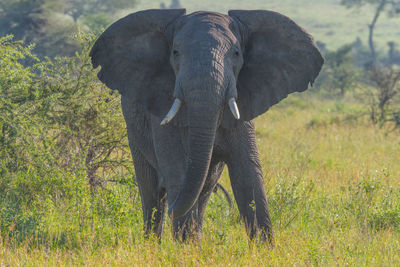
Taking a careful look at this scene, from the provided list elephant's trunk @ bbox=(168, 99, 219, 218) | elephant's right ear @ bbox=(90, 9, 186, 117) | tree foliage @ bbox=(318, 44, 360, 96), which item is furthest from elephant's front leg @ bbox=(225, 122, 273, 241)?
tree foliage @ bbox=(318, 44, 360, 96)

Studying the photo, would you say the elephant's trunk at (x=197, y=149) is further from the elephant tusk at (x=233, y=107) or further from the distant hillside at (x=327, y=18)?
the distant hillside at (x=327, y=18)

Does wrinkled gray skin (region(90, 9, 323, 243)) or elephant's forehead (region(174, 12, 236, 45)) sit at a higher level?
elephant's forehead (region(174, 12, 236, 45))

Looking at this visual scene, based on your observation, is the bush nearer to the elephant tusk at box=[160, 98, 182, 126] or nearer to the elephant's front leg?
the elephant's front leg

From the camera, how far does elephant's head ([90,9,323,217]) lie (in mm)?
3434

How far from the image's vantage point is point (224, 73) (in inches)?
135

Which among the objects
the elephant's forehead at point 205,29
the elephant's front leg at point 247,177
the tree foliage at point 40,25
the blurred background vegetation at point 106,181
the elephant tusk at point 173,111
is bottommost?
the tree foliage at point 40,25

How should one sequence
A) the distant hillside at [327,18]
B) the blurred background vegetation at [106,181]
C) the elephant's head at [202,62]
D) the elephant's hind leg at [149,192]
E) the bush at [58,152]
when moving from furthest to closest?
the distant hillside at [327,18], the elephant's hind leg at [149,192], the bush at [58,152], the blurred background vegetation at [106,181], the elephant's head at [202,62]

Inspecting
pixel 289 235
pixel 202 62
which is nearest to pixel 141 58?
pixel 202 62

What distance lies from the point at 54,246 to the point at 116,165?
2117 mm

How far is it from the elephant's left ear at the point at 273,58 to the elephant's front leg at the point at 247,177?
24cm

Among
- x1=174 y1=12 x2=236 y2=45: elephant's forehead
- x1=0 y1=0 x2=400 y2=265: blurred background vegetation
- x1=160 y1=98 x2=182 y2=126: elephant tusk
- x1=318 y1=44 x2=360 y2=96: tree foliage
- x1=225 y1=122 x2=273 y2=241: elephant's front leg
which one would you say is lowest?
x1=318 y1=44 x2=360 y2=96: tree foliage

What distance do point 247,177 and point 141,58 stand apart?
108 cm

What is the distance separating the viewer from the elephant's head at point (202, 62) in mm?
3434

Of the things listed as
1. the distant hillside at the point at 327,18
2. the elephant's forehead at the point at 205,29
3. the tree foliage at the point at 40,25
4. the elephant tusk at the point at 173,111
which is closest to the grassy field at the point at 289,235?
the elephant tusk at the point at 173,111
